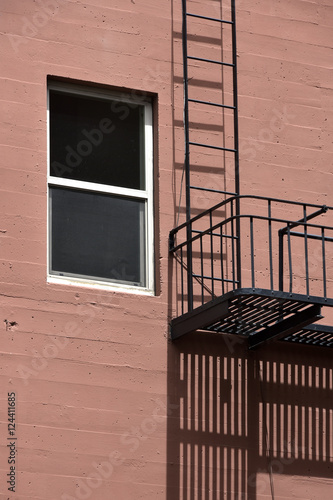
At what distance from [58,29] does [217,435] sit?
417 cm

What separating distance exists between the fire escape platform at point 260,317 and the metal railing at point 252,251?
0.84 ft

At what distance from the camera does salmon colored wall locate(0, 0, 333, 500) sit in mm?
11898

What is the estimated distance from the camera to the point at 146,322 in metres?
12.6

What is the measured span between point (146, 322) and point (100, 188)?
138cm

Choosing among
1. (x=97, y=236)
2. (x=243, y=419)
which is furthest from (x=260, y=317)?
(x=97, y=236)

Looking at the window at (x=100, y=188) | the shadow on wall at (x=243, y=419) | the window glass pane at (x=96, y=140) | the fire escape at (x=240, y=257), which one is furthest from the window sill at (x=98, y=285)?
the window glass pane at (x=96, y=140)

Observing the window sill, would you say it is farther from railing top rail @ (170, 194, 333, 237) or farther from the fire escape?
railing top rail @ (170, 194, 333, 237)

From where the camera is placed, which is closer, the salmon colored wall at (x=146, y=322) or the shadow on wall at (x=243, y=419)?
the salmon colored wall at (x=146, y=322)

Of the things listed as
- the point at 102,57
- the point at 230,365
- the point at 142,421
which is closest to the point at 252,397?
the point at 230,365

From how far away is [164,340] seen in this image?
12.6 meters

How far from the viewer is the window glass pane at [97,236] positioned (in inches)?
498

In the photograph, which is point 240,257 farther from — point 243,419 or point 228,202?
point 243,419

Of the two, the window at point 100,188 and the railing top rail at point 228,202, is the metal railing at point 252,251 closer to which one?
the railing top rail at point 228,202

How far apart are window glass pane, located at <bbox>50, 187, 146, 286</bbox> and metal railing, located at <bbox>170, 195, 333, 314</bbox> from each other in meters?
0.39
